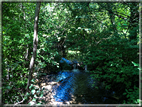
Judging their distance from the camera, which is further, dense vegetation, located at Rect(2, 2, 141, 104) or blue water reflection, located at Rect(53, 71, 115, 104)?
blue water reflection, located at Rect(53, 71, 115, 104)

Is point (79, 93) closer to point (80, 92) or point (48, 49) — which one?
point (80, 92)

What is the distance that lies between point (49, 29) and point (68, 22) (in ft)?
4.44

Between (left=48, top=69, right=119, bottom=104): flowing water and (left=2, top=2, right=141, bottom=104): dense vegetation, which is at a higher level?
(left=2, top=2, right=141, bottom=104): dense vegetation

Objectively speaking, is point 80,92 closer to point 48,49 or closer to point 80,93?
point 80,93

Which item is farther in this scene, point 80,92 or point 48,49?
point 80,92

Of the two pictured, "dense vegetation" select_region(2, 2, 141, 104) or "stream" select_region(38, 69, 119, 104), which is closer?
"dense vegetation" select_region(2, 2, 141, 104)

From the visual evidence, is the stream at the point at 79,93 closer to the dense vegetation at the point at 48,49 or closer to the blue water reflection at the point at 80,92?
the blue water reflection at the point at 80,92

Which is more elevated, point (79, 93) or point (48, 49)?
point (48, 49)

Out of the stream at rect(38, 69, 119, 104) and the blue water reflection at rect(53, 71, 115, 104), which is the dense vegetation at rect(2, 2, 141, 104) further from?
the blue water reflection at rect(53, 71, 115, 104)

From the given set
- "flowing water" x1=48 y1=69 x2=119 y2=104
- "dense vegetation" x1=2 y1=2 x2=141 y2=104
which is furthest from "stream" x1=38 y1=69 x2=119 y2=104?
"dense vegetation" x1=2 y1=2 x2=141 y2=104

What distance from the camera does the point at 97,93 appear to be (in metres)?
3.97

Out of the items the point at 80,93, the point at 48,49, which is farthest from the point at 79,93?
the point at 48,49

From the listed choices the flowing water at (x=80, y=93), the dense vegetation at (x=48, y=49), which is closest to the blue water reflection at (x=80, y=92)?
the flowing water at (x=80, y=93)

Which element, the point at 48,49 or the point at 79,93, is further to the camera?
the point at 79,93
